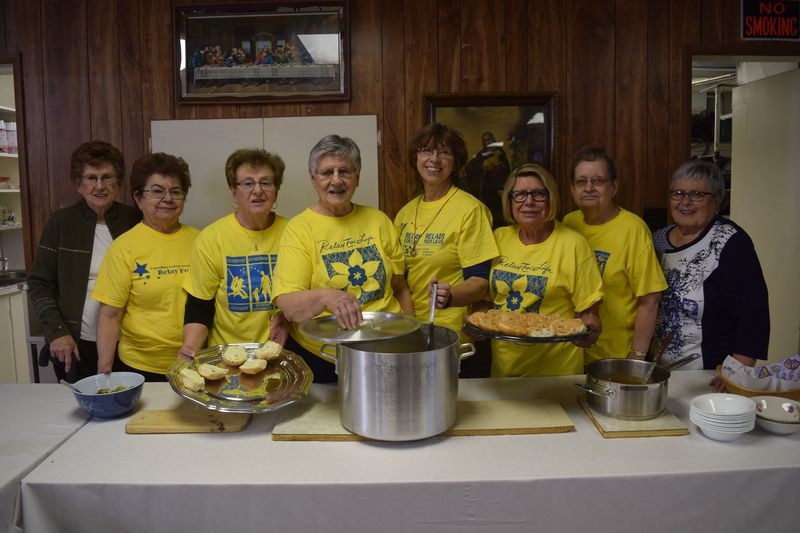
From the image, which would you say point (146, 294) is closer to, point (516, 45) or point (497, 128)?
point (497, 128)

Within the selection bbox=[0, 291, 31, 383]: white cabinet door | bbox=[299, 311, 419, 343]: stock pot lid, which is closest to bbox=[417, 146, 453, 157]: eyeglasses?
bbox=[299, 311, 419, 343]: stock pot lid

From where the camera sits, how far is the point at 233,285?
7.01ft

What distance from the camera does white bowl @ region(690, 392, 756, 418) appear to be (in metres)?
1.51

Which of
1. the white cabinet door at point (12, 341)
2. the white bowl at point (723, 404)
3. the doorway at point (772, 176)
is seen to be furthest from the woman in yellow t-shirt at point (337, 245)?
the doorway at point (772, 176)

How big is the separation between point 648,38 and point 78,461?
10.9 feet

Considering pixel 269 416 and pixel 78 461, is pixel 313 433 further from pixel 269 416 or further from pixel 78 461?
pixel 78 461

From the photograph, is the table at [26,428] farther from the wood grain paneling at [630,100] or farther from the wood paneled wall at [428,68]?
the wood grain paneling at [630,100]

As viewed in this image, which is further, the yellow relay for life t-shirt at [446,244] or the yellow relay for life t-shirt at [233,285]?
the yellow relay for life t-shirt at [446,244]

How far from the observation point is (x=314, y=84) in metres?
3.36

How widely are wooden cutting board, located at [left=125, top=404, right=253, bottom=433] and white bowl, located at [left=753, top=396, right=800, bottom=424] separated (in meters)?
1.32

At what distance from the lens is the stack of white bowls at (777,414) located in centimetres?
150

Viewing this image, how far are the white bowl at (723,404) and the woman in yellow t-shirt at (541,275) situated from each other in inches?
18.7

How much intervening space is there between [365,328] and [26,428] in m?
0.91

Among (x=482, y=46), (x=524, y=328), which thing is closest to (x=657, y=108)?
(x=482, y=46)
